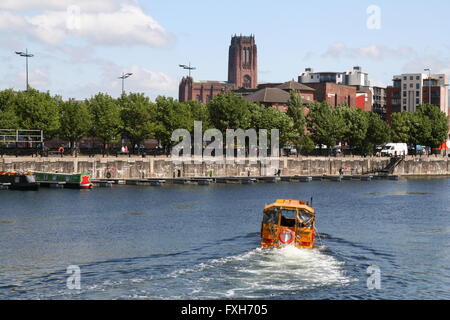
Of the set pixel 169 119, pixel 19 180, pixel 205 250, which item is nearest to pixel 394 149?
pixel 169 119

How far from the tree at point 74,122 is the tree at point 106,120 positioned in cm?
272

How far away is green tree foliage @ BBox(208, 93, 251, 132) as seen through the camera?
157 meters

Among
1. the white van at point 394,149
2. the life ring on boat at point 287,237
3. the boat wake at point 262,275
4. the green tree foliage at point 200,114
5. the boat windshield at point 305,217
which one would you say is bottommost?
the boat wake at point 262,275

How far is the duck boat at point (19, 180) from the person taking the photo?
10950 centimetres

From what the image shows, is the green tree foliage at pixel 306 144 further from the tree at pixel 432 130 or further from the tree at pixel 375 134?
the tree at pixel 432 130

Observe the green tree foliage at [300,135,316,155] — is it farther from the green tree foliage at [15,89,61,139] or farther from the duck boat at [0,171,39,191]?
the duck boat at [0,171,39,191]

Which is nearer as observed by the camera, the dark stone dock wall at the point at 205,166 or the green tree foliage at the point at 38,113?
the dark stone dock wall at the point at 205,166

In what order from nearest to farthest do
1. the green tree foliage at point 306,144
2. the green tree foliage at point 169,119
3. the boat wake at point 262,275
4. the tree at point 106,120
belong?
1. the boat wake at point 262,275
2. the tree at point 106,120
3. the green tree foliage at point 169,119
4. the green tree foliage at point 306,144

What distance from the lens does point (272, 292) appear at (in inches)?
1582

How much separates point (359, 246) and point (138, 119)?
92051 millimetres

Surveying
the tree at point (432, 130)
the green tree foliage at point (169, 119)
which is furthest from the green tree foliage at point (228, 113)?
the tree at point (432, 130)

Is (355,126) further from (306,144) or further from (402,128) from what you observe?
(402,128)

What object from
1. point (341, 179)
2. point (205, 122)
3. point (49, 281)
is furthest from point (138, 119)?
point (49, 281)

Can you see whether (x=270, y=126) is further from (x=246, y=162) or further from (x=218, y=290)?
(x=218, y=290)
